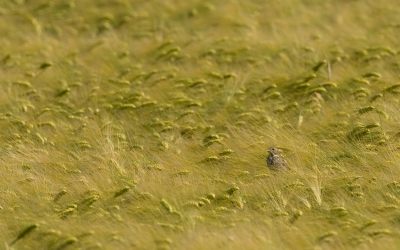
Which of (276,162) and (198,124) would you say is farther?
(198,124)

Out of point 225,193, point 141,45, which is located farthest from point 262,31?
point 225,193

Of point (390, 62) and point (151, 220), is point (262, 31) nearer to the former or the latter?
point (390, 62)

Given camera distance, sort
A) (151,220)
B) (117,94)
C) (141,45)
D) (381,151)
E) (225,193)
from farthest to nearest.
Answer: (141,45) → (117,94) → (381,151) → (225,193) → (151,220)

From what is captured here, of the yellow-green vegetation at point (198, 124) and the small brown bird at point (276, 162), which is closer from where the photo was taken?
the yellow-green vegetation at point (198, 124)

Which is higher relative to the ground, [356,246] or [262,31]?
[262,31]
